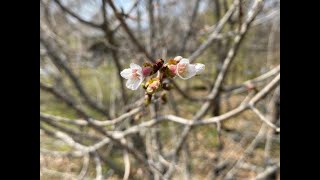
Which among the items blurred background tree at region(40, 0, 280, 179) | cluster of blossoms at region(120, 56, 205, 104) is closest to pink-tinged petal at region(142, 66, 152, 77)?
cluster of blossoms at region(120, 56, 205, 104)

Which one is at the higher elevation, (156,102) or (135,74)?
(156,102)

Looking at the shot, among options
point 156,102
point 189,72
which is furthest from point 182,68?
point 156,102

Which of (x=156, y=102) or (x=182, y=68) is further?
(x=156, y=102)

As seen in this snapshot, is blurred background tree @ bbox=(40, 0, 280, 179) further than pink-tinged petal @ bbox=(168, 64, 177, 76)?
Yes

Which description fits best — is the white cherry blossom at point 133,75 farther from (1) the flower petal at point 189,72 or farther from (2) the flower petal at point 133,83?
(1) the flower petal at point 189,72

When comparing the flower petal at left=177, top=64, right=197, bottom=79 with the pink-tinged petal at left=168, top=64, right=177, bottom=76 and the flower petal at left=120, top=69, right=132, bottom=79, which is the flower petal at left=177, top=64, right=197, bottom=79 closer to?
the pink-tinged petal at left=168, top=64, right=177, bottom=76

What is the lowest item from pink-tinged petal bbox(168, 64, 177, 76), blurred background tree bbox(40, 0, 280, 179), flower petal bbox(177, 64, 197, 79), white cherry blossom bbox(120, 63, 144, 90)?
flower petal bbox(177, 64, 197, 79)

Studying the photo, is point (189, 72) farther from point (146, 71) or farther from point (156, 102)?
point (156, 102)
